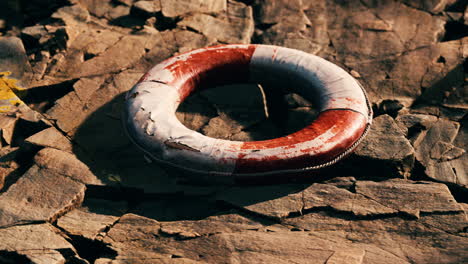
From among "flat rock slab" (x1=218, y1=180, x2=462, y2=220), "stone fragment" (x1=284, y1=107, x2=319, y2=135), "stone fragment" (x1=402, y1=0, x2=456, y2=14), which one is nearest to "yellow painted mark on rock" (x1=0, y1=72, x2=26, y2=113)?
"flat rock slab" (x1=218, y1=180, x2=462, y2=220)

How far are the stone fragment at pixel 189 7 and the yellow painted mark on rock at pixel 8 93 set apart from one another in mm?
1188

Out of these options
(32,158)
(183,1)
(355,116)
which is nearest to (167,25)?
(183,1)

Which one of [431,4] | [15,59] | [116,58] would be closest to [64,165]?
[116,58]

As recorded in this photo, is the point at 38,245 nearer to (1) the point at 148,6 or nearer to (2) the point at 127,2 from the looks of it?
(1) the point at 148,6

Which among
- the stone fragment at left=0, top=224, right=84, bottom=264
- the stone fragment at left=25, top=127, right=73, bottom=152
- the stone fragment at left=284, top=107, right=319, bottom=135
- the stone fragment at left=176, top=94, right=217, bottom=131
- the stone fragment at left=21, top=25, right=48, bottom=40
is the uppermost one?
the stone fragment at left=21, top=25, right=48, bottom=40

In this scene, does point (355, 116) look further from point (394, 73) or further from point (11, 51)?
point (11, 51)

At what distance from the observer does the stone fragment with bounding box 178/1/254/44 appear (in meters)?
3.67

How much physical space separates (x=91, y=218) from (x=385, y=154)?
5.19 feet

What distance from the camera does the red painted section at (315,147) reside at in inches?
95.0

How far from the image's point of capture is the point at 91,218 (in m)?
2.48

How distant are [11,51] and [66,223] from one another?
1.58 meters

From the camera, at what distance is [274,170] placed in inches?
95.4

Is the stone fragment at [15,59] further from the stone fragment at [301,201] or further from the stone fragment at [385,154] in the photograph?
the stone fragment at [385,154]

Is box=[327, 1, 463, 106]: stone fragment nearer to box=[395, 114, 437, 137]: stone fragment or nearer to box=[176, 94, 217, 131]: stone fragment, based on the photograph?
box=[395, 114, 437, 137]: stone fragment
